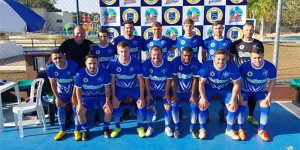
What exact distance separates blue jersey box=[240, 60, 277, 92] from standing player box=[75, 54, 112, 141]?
2214mm

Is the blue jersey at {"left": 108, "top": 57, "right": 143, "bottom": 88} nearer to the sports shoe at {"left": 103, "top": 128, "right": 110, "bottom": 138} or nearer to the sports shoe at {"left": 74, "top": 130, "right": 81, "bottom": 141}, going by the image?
the sports shoe at {"left": 103, "top": 128, "right": 110, "bottom": 138}

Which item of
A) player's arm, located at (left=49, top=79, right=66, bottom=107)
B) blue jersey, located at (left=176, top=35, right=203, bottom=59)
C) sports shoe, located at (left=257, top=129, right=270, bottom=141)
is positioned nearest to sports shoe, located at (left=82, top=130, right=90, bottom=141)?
player's arm, located at (left=49, top=79, right=66, bottom=107)

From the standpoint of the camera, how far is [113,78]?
144 inches

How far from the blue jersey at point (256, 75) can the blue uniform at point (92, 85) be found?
7.26 feet

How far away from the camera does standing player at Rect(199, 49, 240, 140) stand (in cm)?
349

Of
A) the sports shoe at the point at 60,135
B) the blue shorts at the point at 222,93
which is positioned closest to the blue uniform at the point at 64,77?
the sports shoe at the point at 60,135

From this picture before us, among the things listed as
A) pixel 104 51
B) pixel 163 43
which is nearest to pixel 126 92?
pixel 104 51

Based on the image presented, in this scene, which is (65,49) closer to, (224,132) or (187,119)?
(187,119)

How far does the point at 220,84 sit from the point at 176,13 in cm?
228

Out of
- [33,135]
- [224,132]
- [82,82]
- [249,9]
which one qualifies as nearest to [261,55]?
[224,132]

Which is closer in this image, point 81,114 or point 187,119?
point 81,114

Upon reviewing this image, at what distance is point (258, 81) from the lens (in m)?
3.60

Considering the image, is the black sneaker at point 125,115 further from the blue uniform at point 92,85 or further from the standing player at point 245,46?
the standing player at point 245,46

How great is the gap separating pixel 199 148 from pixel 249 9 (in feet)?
97.9
